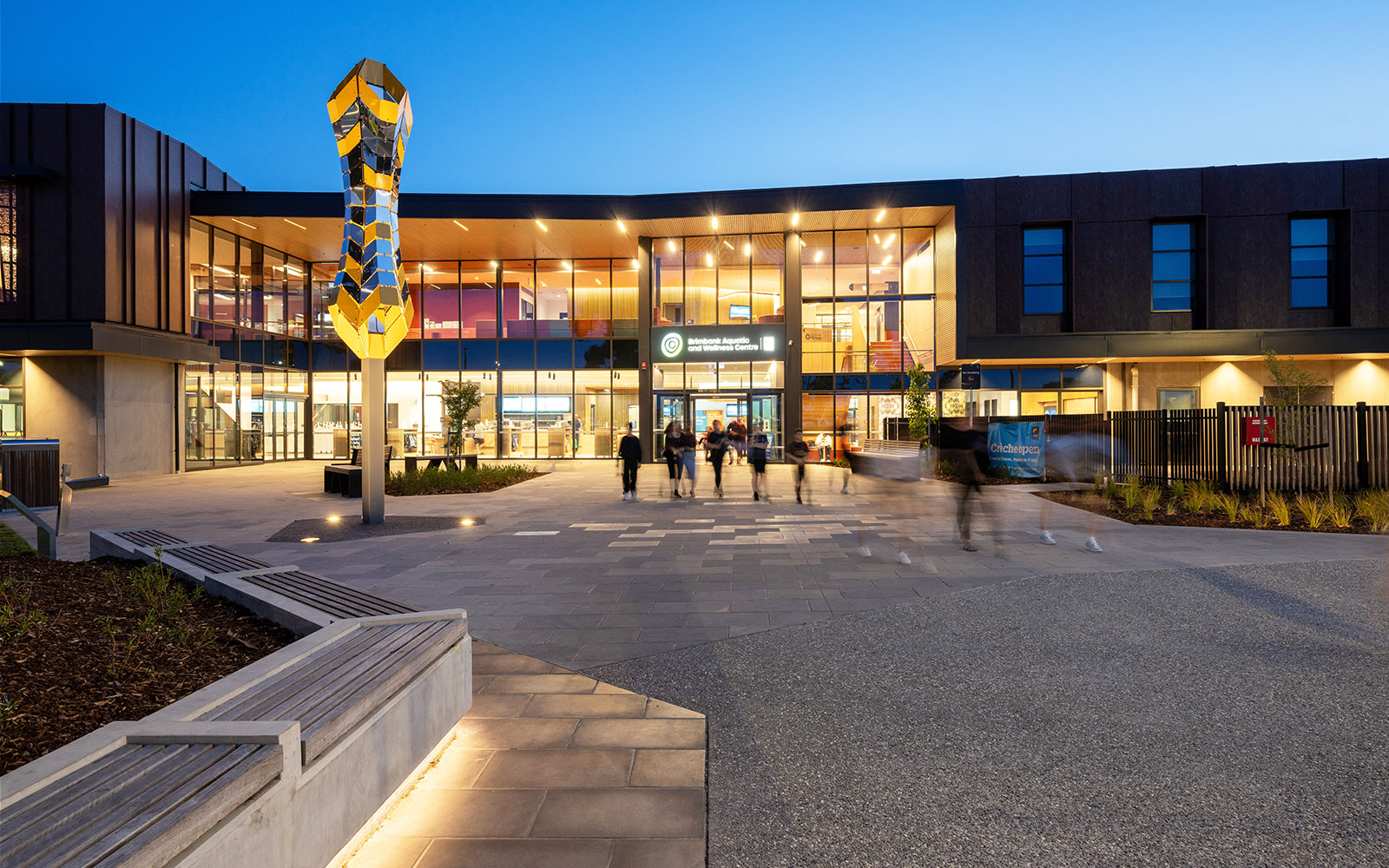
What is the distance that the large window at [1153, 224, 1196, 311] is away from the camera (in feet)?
86.5

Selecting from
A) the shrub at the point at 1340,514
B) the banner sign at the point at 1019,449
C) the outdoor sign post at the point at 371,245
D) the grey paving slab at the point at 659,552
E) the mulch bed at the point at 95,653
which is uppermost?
the outdoor sign post at the point at 371,245

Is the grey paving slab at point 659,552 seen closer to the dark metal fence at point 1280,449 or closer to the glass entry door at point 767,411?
the dark metal fence at point 1280,449

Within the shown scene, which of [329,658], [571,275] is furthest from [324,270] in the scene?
[329,658]

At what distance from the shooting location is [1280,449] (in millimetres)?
14352

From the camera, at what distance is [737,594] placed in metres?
7.16

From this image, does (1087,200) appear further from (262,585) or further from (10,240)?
(10,240)

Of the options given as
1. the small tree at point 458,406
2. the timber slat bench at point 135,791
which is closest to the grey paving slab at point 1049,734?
the timber slat bench at point 135,791

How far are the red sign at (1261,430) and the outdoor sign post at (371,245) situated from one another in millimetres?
15481

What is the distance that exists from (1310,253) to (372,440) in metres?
31.7

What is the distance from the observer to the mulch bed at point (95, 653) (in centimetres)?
279

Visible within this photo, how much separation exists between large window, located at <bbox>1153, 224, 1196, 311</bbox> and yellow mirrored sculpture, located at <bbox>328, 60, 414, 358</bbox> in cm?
2609

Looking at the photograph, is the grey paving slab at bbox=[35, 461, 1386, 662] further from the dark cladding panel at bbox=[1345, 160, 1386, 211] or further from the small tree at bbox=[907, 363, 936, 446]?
the dark cladding panel at bbox=[1345, 160, 1386, 211]

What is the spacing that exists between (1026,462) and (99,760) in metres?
21.7

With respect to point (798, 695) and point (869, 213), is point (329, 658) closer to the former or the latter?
point (798, 695)
